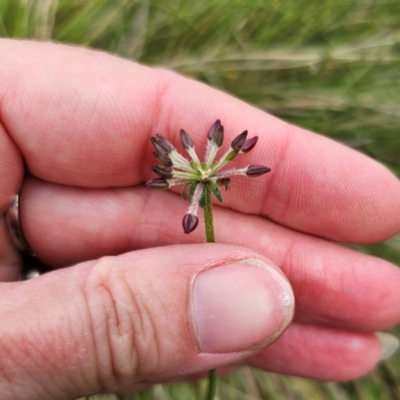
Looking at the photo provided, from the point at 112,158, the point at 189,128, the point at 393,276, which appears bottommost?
the point at 393,276

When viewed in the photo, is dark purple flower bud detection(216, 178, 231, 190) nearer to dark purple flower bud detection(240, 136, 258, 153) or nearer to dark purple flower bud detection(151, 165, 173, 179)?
dark purple flower bud detection(240, 136, 258, 153)

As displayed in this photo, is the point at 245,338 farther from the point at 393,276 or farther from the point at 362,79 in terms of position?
the point at 362,79

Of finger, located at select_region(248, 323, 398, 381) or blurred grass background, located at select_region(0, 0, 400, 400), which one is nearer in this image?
Result: finger, located at select_region(248, 323, 398, 381)

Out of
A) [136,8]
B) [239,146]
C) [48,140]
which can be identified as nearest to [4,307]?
[48,140]

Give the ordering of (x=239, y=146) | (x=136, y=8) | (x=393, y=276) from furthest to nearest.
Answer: (x=136, y=8)
(x=393, y=276)
(x=239, y=146)

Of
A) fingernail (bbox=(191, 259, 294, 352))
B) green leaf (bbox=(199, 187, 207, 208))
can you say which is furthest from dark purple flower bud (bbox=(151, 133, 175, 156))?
fingernail (bbox=(191, 259, 294, 352))

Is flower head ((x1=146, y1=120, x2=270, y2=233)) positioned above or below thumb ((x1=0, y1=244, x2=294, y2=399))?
above
